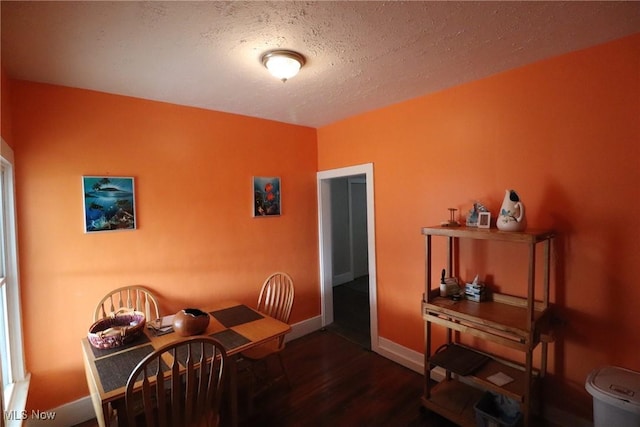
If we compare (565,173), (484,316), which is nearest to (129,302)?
(484,316)

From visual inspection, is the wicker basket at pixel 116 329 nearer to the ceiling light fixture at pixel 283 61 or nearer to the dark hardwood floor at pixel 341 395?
the dark hardwood floor at pixel 341 395

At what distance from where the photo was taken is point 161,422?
4.30 feet

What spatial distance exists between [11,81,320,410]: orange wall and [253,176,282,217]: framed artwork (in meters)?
0.06

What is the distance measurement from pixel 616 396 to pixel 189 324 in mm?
2288

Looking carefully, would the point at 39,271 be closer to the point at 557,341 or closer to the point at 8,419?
the point at 8,419

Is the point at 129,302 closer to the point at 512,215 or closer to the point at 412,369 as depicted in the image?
the point at 412,369

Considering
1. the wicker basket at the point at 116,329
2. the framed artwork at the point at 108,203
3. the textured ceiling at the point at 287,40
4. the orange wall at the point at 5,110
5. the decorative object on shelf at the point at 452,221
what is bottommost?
the wicker basket at the point at 116,329

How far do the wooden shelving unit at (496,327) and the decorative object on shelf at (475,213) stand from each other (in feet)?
0.51

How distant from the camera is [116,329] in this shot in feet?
5.82

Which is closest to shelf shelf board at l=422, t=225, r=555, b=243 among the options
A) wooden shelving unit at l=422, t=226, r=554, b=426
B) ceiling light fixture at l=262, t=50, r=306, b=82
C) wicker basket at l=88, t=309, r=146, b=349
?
wooden shelving unit at l=422, t=226, r=554, b=426

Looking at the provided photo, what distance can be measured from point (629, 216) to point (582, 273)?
0.39 meters

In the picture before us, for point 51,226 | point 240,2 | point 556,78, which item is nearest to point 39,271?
point 51,226

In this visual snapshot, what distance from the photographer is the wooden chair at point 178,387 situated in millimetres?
1269

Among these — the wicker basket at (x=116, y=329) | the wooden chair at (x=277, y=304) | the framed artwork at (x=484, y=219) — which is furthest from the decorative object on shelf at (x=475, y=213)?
the wicker basket at (x=116, y=329)
